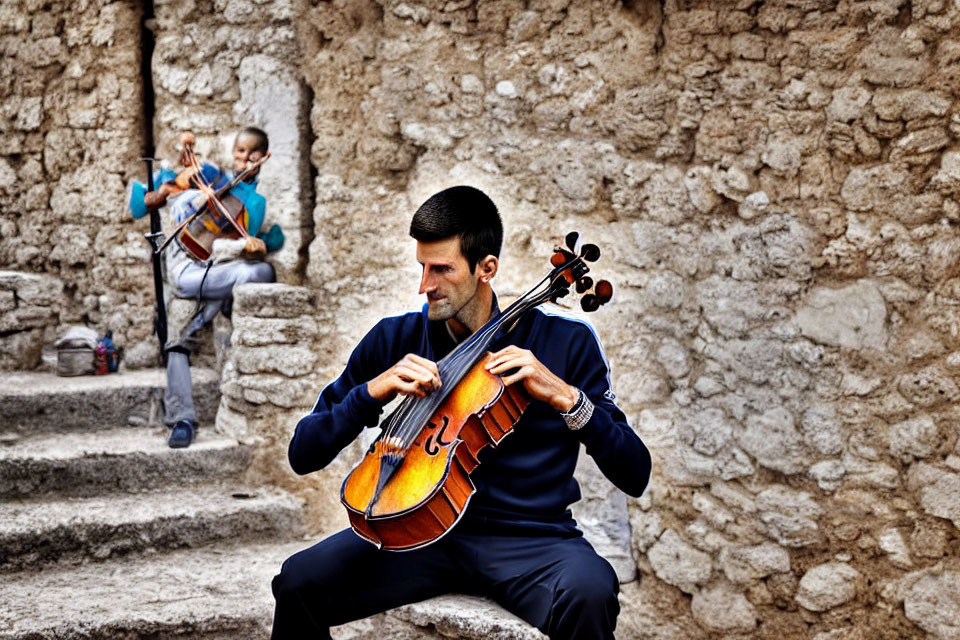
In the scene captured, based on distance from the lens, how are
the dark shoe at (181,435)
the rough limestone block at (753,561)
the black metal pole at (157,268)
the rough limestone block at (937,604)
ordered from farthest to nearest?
the black metal pole at (157,268)
the dark shoe at (181,435)
the rough limestone block at (753,561)
the rough limestone block at (937,604)

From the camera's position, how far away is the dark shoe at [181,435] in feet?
15.4

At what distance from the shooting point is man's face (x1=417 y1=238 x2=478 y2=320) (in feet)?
7.95

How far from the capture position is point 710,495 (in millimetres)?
3857

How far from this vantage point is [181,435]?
4727 millimetres

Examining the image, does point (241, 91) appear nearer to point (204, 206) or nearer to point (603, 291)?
point (204, 206)

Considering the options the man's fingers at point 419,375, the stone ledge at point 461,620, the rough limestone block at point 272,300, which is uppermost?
the man's fingers at point 419,375

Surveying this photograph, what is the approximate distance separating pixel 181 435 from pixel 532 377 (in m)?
2.96

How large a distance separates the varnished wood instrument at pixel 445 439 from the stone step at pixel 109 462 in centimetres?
257

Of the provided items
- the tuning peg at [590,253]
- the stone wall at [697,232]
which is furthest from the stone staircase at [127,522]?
the tuning peg at [590,253]

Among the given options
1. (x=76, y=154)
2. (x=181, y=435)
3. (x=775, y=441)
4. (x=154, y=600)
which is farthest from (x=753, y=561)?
(x=76, y=154)

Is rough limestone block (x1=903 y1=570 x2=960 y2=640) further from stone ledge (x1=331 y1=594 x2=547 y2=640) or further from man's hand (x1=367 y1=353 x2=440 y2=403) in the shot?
man's hand (x1=367 y1=353 x2=440 y2=403)

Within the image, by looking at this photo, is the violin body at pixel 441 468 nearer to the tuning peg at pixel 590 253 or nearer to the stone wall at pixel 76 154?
the tuning peg at pixel 590 253

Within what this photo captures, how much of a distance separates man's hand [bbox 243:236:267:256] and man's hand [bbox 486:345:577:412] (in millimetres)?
2916

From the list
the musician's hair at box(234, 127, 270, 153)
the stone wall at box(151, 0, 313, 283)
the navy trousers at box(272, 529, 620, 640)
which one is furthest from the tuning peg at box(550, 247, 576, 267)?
the musician's hair at box(234, 127, 270, 153)
